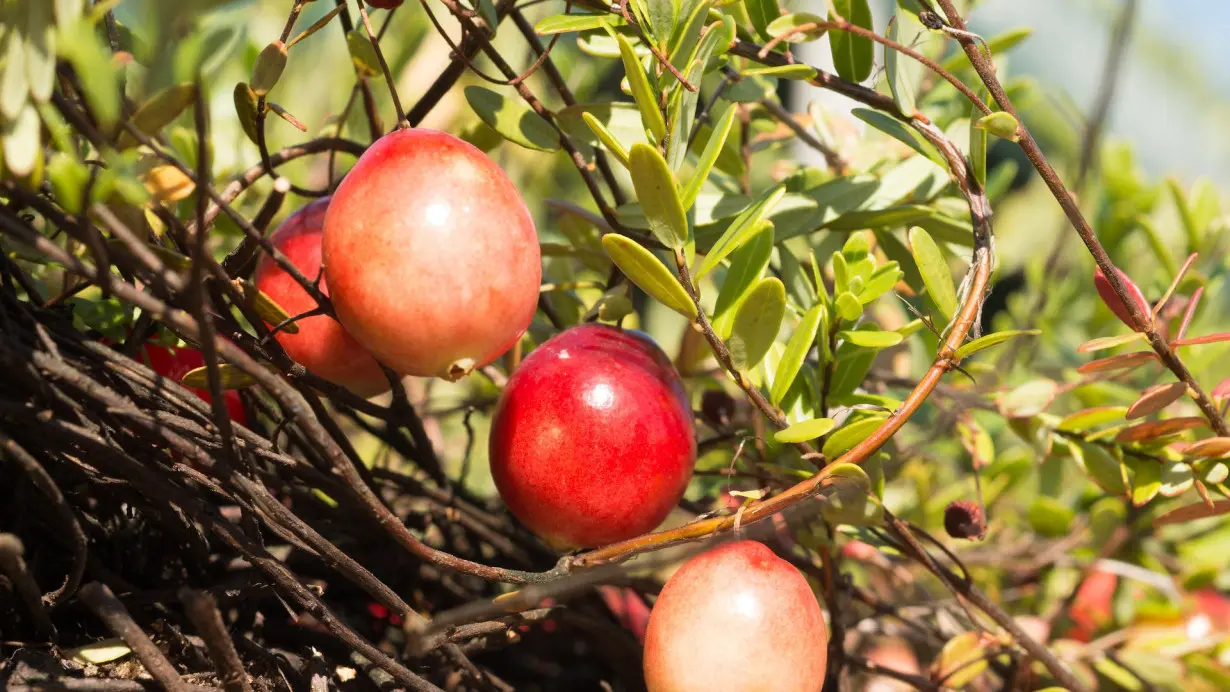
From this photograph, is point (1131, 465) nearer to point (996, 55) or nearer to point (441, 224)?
point (996, 55)

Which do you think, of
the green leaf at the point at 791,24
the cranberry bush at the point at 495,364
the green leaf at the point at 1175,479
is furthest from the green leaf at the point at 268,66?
the green leaf at the point at 1175,479

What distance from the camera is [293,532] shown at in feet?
1.29

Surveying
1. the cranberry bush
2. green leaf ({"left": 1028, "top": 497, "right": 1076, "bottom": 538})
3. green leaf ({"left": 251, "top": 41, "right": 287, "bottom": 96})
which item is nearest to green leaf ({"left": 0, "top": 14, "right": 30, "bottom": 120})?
the cranberry bush

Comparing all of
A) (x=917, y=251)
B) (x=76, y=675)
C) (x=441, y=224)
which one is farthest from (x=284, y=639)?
(x=917, y=251)

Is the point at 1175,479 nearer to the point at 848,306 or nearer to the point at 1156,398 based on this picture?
the point at 1156,398

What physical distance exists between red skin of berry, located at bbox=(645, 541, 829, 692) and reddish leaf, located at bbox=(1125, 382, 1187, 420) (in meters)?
0.19

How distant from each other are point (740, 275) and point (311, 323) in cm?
19

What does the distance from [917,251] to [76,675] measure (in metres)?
0.38

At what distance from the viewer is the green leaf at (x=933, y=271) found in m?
0.43

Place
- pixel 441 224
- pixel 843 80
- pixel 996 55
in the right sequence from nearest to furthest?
pixel 441 224, pixel 843 80, pixel 996 55

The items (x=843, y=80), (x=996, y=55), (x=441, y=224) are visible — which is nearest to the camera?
(x=441, y=224)

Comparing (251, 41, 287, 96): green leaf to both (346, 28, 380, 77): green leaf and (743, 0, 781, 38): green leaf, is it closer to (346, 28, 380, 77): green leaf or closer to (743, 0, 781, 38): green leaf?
(346, 28, 380, 77): green leaf

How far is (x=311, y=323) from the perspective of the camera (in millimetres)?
452

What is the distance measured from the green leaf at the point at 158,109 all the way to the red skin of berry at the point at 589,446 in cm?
18
